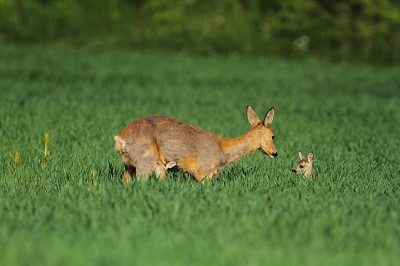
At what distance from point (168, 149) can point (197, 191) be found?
0.80 metres

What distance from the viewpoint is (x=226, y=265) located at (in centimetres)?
505

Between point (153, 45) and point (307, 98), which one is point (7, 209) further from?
point (153, 45)

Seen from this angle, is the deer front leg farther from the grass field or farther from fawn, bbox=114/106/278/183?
the grass field

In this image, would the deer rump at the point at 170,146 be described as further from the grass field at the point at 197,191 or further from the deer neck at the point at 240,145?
the grass field at the point at 197,191

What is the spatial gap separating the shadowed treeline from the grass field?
12095 mm

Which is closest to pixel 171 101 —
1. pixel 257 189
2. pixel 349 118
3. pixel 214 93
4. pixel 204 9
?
pixel 214 93

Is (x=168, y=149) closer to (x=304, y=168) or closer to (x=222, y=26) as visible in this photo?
(x=304, y=168)

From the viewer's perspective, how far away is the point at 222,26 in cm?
3544

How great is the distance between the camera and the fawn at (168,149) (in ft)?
25.8

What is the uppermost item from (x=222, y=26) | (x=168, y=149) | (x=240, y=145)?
(x=168, y=149)

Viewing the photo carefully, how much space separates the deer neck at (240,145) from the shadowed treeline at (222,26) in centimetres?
2346

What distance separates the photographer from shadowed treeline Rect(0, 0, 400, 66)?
31812mm

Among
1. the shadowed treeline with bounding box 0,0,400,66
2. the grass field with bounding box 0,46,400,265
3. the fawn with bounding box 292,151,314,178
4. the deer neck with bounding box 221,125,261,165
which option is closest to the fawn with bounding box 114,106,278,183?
the deer neck with bounding box 221,125,261,165

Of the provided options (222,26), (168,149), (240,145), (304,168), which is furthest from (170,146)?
(222,26)
